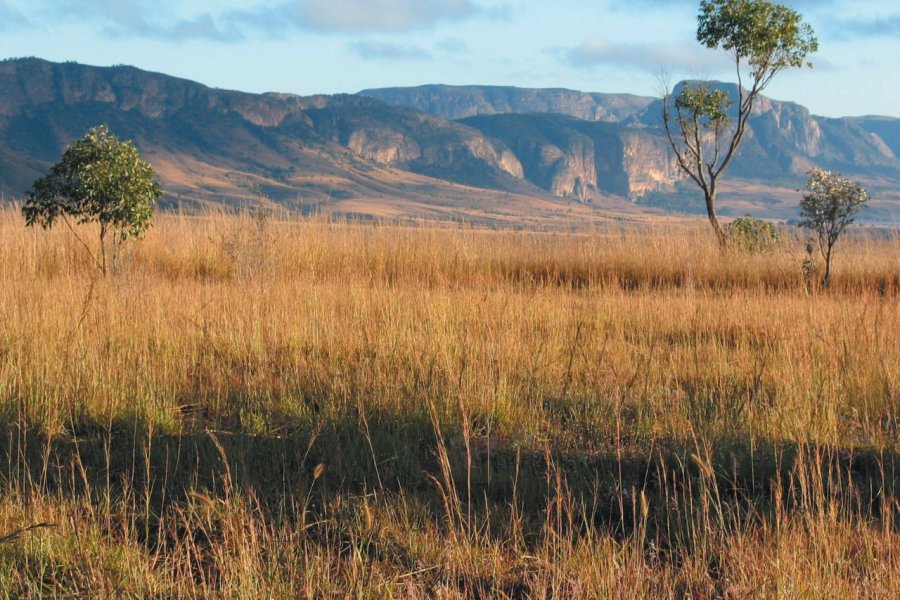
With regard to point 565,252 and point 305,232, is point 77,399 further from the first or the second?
point 565,252

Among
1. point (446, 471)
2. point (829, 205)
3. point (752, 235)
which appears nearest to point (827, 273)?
point (829, 205)

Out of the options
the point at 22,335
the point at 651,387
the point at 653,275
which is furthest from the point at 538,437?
the point at 653,275

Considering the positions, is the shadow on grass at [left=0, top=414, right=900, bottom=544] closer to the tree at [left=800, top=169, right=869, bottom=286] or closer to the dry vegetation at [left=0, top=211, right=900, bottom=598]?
the dry vegetation at [left=0, top=211, right=900, bottom=598]

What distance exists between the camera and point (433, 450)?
4.61 m

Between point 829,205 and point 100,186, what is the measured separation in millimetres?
10065

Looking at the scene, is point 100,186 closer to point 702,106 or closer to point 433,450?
point 433,450

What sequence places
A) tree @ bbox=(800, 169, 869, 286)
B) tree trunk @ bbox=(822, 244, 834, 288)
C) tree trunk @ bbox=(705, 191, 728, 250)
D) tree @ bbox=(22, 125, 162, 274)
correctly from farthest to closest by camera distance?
tree trunk @ bbox=(705, 191, 728, 250), tree @ bbox=(800, 169, 869, 286), tree trunk @ bbox=(822, 244, 834, 288), tree @ bbox=(22, 125, 162, 274)

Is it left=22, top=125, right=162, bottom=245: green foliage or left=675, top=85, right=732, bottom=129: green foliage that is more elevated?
left=675, top=85, right=732, bottom=129: green foliage

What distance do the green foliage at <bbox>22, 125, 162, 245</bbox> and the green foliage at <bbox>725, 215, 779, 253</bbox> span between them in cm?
913

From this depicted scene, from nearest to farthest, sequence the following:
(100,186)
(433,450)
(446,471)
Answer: (446,471) < (433,450) < (100,186)

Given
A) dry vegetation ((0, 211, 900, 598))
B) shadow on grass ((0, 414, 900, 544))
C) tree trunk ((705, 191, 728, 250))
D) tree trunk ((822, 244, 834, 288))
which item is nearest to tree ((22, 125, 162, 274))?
dry vegetation ((0, 211, 900, 598))

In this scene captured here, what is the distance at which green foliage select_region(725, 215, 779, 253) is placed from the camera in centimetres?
1536

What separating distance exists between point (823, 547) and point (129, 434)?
3.39m

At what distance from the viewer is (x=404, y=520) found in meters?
3.70
